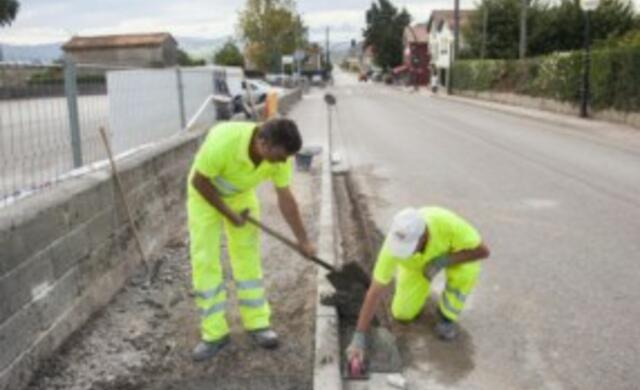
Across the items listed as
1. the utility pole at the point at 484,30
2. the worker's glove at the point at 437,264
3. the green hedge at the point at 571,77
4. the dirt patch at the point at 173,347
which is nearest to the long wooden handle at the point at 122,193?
the dirt patch at the point at 173,347

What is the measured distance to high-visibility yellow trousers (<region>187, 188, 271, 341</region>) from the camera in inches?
192

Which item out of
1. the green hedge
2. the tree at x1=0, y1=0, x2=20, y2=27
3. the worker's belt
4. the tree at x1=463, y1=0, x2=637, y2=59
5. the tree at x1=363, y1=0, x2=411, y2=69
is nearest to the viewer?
the worker's belt

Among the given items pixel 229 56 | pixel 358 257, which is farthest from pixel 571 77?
pixel 229 56

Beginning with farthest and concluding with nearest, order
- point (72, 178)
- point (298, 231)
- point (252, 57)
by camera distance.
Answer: point (252, 57) < point (72, 178) < point (298, 231)

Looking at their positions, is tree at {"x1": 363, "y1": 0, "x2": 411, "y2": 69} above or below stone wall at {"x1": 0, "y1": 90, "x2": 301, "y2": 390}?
above

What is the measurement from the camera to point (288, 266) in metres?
7.15

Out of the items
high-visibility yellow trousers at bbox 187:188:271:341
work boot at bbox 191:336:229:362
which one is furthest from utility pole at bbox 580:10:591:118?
work boot at bbox 191:336:229:362

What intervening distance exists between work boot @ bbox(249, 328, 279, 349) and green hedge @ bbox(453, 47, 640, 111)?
756 inches

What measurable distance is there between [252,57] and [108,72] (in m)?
63.4

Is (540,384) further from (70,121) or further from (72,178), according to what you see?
(70,121)

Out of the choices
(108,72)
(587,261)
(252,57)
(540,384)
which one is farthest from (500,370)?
(252,57)

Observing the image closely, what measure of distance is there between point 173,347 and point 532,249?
153 inches

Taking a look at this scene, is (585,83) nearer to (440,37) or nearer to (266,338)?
(266,338)

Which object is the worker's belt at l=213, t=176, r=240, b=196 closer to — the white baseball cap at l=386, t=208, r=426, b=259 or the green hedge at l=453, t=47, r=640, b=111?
the white baseball cap at l=386, t=208, r=426, b=259
